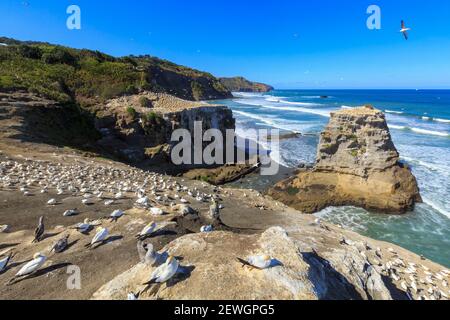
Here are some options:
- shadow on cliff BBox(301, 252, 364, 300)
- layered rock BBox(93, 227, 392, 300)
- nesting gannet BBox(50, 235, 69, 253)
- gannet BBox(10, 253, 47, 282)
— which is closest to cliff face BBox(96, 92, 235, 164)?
nesting gannet BBox(50, 235, 69, 253)

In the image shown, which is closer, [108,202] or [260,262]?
[260,262]

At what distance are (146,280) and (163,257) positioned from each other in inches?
20.8

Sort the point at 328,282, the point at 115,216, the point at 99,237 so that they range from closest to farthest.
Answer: the point at 328,282 → the point at 99,237 → the point at 115,216

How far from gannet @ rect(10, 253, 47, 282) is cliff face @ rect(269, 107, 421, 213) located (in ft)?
54.1

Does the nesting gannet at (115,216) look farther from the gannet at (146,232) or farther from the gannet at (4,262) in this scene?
the gannet at (4,262)

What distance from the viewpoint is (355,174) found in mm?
21391


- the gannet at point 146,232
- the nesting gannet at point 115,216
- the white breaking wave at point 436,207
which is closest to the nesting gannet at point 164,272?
the gannet at point 146,232

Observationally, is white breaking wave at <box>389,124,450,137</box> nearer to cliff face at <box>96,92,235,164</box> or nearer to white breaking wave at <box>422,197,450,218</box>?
white breaking wave at <box>422,197,450,218</box>

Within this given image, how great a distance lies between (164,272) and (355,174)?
1998 cm

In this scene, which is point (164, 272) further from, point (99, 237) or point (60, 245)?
point (60, 245)

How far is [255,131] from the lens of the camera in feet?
153

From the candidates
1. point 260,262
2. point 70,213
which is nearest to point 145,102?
point 70,213

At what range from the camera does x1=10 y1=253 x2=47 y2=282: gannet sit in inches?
217

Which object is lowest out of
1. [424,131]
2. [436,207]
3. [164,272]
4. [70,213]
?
[436,207]
